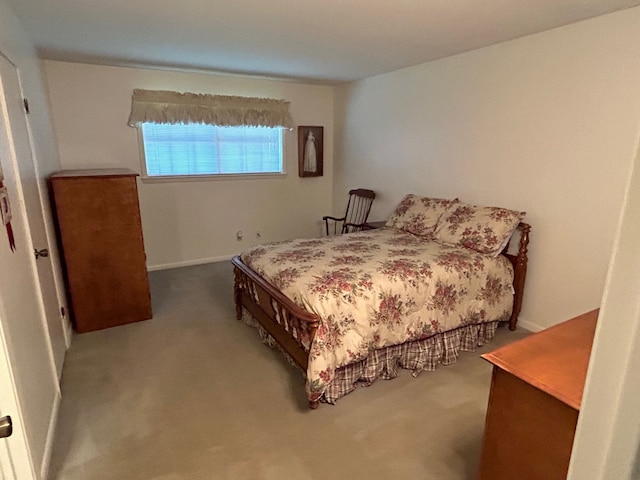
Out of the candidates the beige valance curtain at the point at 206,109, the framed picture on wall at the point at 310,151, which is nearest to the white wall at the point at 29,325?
the beige valance curtain at the point at 206,109

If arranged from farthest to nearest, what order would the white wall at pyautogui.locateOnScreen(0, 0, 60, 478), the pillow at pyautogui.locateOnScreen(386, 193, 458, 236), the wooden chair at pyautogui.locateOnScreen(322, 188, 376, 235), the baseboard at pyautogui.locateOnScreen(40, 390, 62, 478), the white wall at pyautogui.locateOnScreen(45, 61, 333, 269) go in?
the wooden chair at pyautogui.locateOnScreen(322, 188, 376, 235)
the white wall at pyautogui.locateOnScreen(45, 61, 333, 269)
the pillow at pyautogui.locateOnScreen(386, 193, 458, 236)
the baseboard at pyautogui.locateOnScreen(40, 390, 62, 478)
the white wall at pyautogui.locateOnScreen(0, 0, 60, 478)

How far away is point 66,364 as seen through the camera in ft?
8.85

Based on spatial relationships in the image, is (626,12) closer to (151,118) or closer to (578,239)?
(578,239)

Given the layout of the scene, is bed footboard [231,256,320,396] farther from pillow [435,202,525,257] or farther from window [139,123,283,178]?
window [139,123,283,178]

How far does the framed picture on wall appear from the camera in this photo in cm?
532

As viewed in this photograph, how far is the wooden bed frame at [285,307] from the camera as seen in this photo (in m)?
2.27

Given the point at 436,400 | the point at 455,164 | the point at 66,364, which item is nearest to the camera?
the point at 436,400

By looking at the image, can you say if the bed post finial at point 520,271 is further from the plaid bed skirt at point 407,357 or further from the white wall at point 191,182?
the white wall at point 191,182

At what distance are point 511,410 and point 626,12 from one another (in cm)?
267

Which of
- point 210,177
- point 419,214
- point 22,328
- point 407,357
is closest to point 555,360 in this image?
point 407,357

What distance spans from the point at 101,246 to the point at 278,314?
5.55 ft

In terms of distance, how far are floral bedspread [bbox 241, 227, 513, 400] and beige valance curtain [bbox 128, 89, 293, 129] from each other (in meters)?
2.23

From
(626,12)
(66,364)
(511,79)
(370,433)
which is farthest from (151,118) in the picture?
(626,12)

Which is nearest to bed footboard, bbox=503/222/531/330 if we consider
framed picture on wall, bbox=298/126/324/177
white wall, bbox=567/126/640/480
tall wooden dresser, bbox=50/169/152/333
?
→ white wall, bbox=567/126/640/480
